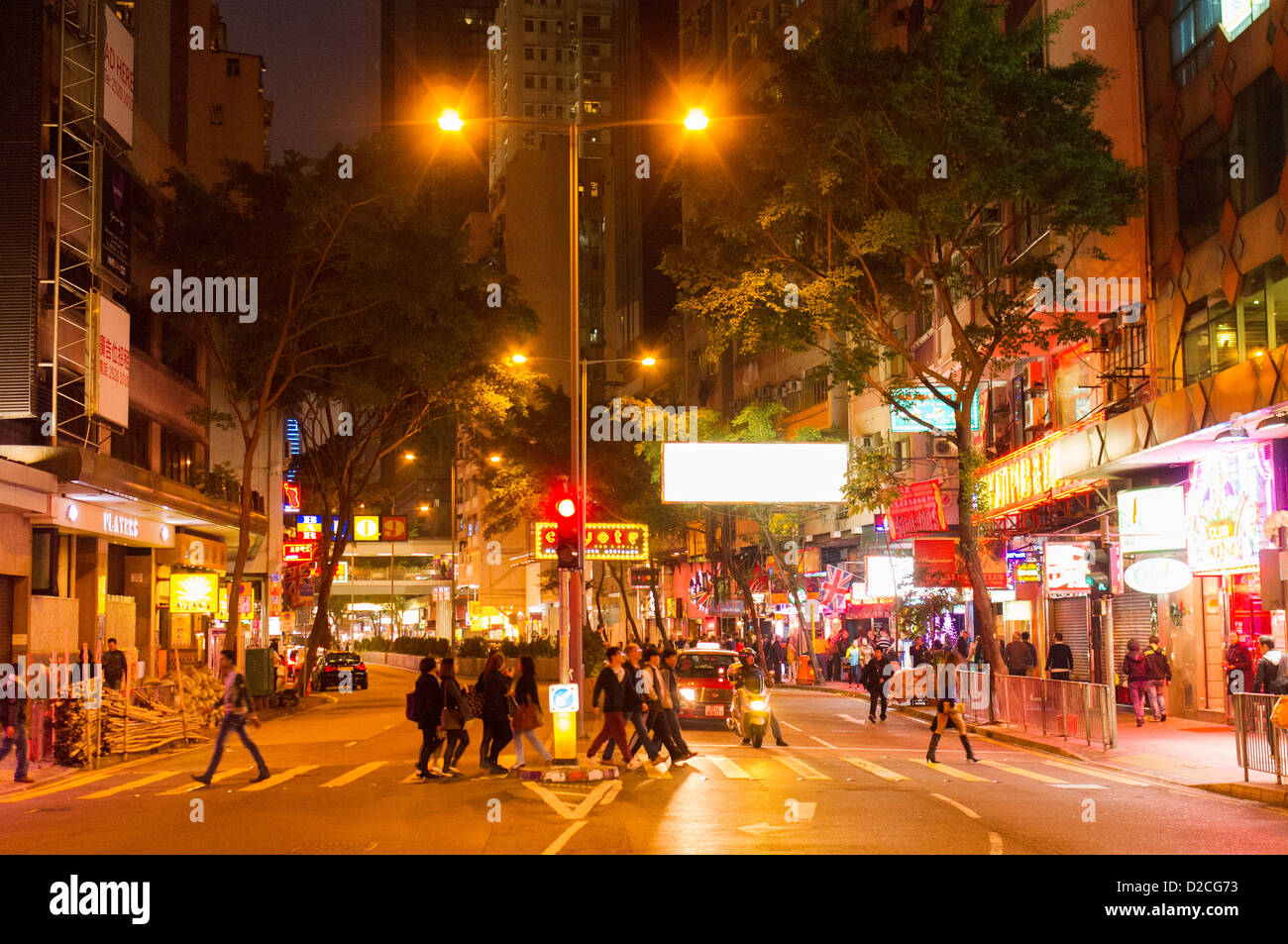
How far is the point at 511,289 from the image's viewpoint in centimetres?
4759

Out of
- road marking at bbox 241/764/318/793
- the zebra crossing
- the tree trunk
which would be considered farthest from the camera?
the tree trunk

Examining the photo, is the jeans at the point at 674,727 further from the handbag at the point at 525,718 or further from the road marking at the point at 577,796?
the road marking at the point at 577,796

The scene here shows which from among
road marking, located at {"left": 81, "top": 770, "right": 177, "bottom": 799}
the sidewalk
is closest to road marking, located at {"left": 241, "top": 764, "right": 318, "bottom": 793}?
road marking, located at {"left": 81, "top": 770, "right": 177, "bottom": 799}

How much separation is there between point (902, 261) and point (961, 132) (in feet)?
18.2

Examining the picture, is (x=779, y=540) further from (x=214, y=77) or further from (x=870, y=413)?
(x=214, y=77)

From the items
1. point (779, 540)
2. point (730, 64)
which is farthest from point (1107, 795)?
point (730, 64)

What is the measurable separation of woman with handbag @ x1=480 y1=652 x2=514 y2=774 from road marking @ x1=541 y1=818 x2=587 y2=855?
19.2 feet

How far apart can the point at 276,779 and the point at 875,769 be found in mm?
9091

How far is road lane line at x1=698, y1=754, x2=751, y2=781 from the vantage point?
64.7ft

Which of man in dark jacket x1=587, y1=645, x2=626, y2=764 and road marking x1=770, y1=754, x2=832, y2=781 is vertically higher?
man in dark jacket x1=587, y1=645, x2=626, y2=764

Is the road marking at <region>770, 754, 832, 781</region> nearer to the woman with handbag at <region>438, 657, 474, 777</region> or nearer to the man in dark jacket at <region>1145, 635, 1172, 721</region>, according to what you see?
the woman with handbag at <region>438, 657, 474, 777</region>

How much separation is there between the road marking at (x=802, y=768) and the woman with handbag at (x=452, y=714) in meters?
4.99

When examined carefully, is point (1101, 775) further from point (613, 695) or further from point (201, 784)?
point (201, 784)

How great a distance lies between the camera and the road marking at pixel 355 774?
64.4 ft
